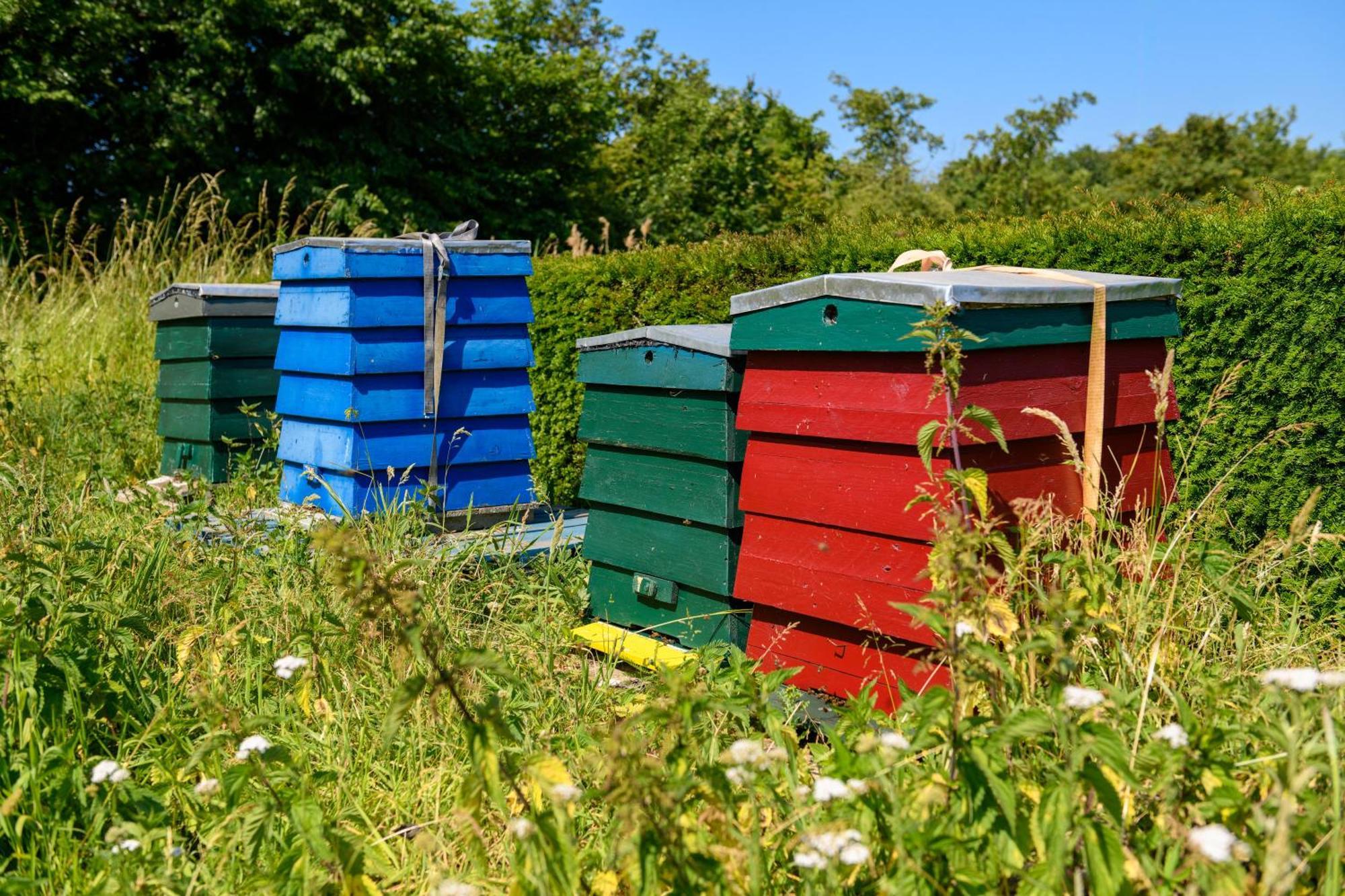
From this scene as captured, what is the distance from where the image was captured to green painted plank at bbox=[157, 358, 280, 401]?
5727mm

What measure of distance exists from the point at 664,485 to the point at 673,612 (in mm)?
430

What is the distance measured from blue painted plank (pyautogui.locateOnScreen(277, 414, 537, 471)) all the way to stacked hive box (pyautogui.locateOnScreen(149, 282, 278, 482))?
1104 mm

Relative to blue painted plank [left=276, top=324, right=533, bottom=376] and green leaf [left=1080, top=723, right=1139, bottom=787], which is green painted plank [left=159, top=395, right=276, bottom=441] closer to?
blue painted plank [left=276, top=324, right=533, bottom=376]

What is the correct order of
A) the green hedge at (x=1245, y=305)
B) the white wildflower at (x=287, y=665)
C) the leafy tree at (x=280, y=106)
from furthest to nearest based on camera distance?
the leafy tree at (x=280, y=106) → the green hedge at (x=1245, y=305) → the white wildflower at (x=287, y=665)

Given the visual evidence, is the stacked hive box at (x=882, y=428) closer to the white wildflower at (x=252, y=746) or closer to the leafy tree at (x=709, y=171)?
the white wildflower at (x=252, y=746)

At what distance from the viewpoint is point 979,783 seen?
180 cm

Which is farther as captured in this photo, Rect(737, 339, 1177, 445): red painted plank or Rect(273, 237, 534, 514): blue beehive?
Rect(273, 237, 534, 514): blue beehive

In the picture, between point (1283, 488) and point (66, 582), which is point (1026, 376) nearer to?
point (1283, 488)

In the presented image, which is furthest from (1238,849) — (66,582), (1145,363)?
(66,582)

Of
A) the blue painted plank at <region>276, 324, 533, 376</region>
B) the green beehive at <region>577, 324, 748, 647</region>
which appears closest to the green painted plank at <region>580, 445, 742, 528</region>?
the green beehive at <region>577, 324, 748, 647</region>

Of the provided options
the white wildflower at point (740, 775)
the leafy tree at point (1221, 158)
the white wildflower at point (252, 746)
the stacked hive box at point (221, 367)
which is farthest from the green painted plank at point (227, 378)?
the leafy tree at point (1221, 158)

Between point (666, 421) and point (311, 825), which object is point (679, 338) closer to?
point (666, 421)

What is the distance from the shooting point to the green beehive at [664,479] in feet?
11.4

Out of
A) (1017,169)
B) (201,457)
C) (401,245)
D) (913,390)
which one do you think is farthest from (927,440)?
(1017,169)
